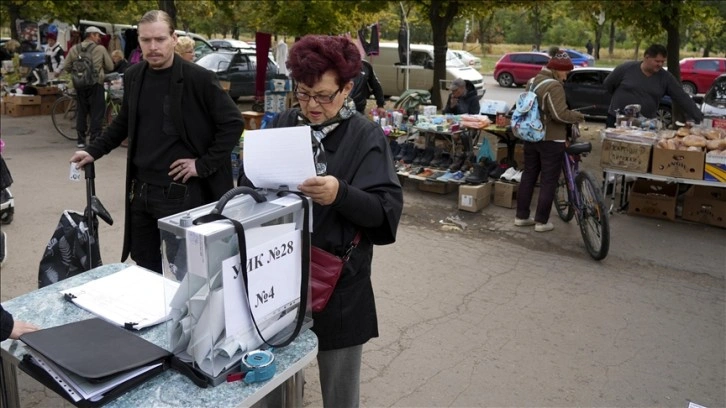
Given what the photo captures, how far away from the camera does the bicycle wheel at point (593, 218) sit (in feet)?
18.4

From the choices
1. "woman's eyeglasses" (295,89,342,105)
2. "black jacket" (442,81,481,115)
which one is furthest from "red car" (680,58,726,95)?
"woman's eyeglasses" (295,89,342,105)

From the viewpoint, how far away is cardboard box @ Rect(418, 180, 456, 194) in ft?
26.6

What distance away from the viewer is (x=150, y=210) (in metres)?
3.55

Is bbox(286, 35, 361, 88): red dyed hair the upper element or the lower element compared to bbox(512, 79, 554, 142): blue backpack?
upper

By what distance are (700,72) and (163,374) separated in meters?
22.7

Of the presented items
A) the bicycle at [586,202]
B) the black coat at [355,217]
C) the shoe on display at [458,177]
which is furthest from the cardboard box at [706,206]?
the black coat at [355,217]

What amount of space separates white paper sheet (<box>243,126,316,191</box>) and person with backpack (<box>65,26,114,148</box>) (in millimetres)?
9429

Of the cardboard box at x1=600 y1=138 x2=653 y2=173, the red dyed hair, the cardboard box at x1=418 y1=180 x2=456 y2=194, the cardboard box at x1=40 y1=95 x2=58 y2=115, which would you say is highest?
the red dyed hair

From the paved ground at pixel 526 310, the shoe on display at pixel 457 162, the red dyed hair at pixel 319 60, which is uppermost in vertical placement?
the red dyed hair at pixel 319 60

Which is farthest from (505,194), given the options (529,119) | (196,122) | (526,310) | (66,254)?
(66,254)

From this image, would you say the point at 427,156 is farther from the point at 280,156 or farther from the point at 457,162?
the point at 280,156

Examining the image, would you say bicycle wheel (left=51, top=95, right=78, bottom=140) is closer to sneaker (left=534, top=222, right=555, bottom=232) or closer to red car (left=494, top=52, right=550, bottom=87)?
sneaker (left=534, top=222, right=555, bottom=232)

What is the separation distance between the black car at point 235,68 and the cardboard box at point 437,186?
908cm

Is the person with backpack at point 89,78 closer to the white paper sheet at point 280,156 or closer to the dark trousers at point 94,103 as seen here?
the dark trousers at point 94,103
